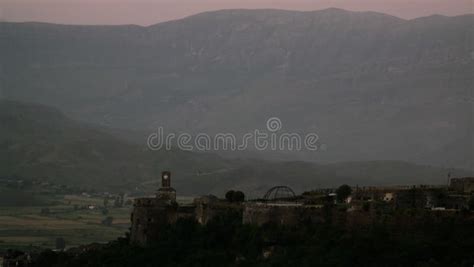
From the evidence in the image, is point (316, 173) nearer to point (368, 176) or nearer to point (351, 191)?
point (368, 176)

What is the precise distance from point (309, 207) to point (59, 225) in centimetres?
8291

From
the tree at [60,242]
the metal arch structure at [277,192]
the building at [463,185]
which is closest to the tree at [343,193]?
the metal arch structure at [277,192]

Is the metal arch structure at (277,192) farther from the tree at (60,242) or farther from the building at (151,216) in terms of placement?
the tree at (60,242)

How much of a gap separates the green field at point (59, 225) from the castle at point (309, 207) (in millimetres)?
50335

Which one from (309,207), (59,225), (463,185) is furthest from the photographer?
(59,225)

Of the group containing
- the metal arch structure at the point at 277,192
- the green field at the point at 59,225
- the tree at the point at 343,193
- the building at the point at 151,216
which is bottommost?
the building at the point at 151,216

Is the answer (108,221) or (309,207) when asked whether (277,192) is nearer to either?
(309,207)

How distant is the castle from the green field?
50.3 meters

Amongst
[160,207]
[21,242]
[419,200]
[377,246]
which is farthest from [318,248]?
[21,242]

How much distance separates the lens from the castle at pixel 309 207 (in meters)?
58.3

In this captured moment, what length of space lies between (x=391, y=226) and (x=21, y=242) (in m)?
73.2

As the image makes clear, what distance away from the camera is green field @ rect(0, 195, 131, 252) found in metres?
126

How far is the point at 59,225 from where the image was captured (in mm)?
140625

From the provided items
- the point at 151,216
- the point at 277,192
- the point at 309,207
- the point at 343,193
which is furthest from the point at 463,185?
the point at 151,216
